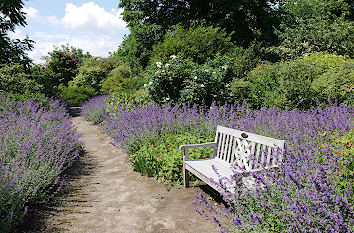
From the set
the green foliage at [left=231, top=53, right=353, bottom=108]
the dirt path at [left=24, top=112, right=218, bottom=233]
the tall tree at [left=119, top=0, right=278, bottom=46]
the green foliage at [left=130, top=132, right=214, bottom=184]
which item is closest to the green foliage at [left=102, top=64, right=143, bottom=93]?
the tall tree at [left=119, top=0, right=278, bottom=46]

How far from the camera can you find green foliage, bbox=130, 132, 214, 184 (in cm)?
484

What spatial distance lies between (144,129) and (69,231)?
2835 mm

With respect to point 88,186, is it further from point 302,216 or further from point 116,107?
point 116,107

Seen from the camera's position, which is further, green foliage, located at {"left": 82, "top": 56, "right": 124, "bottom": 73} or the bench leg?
green foliage, located at {"left": 82, "top": 56, "right": 124, "bottom": 73}

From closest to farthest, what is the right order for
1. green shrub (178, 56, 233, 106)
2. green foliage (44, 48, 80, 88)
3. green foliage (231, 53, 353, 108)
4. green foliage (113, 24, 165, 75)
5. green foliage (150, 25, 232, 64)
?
green foliage (231, 53, 353, 108)
green shrub (178, 56, 233, 106)
green foliage (150, 25, 232, 64)
green foliage (113, 24, 165, 75)
green foliage (44, 48, 80, 88)

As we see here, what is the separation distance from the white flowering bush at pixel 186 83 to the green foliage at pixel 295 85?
69 centimetres

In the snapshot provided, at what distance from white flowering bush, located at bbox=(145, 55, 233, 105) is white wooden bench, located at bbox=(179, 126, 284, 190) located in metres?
3.45

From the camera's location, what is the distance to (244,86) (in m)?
9.11

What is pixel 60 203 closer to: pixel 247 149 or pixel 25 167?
pixel 25 167

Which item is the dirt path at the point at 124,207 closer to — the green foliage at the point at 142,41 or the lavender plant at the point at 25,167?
the lavender plant at the point at 25,167

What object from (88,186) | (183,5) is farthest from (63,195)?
(183,5)

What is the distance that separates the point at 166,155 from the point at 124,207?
134cm

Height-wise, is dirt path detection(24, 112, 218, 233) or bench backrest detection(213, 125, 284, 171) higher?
bench backrest detection(213, 125, 284, 171)

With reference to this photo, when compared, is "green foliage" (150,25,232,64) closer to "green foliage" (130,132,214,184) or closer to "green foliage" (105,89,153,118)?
"green foliage" (105,89,153,118)
